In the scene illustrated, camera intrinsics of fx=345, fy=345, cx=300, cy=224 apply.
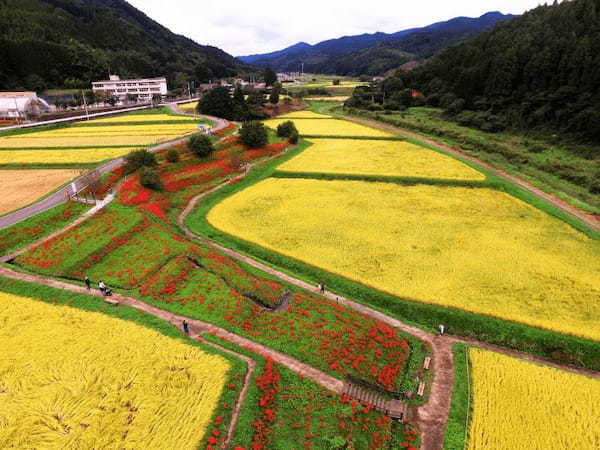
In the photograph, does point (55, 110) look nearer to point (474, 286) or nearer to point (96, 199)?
point (96, 199)

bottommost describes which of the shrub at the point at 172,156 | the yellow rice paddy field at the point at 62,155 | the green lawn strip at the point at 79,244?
the green lawn strip at the point at 79,244

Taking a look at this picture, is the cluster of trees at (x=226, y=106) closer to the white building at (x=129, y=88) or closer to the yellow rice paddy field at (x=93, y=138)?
the yellow rice paddy field at (x=93, y=138)

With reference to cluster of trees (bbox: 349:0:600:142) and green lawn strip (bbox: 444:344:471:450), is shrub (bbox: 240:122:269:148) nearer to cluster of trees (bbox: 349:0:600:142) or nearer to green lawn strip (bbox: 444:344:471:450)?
green lawn strip (bbox: 444:344:471:450)

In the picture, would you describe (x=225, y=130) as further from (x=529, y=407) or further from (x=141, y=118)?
(x=529, y=407)

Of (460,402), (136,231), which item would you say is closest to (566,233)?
(460,402)

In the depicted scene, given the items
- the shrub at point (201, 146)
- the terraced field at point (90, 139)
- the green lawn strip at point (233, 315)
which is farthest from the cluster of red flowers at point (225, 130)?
the green lawn strip at point (233, 315)

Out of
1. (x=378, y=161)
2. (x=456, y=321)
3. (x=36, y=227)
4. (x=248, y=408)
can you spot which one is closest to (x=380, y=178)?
(x=378, y=161)
